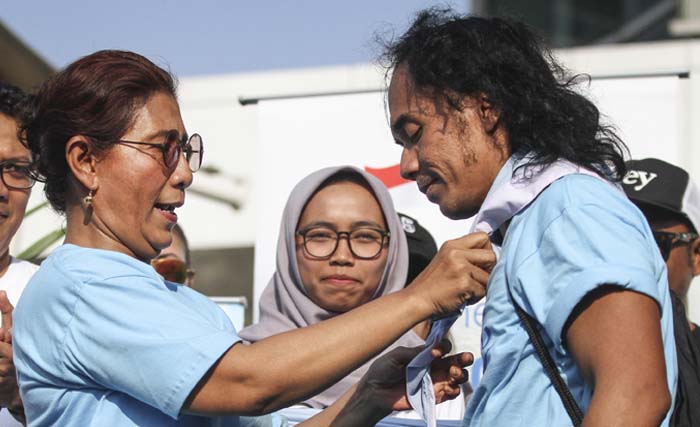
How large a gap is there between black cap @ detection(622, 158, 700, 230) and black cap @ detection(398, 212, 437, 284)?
0.90 m

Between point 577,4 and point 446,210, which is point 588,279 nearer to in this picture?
point 446,210

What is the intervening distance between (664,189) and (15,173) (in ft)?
7.87

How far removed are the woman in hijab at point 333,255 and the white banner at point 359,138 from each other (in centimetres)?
56

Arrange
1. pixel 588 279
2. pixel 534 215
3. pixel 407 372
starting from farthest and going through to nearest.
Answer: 1. pixel 407 372
2. pixel 534 215
3. pixel 588 279

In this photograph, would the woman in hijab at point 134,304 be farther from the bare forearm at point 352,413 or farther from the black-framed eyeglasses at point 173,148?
the bare forearm at point 352,413

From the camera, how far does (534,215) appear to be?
6.46ft

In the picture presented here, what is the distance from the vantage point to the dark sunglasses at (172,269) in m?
4.19

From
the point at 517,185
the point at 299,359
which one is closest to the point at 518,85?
the point at 517,185

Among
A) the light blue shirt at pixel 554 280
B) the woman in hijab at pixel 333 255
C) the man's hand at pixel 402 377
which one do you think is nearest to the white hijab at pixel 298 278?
the woman in hijab at pixel 333 255

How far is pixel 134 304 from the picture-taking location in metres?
1.98

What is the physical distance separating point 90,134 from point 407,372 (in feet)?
3.20

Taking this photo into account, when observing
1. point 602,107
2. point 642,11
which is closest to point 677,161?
point 602,107

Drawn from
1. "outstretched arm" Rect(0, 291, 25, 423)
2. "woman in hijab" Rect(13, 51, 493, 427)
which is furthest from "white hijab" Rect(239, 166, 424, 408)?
"woman in hijab" Rect(13, 51, 493, 427)

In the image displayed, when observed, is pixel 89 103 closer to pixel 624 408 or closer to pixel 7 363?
pixel 7 363
